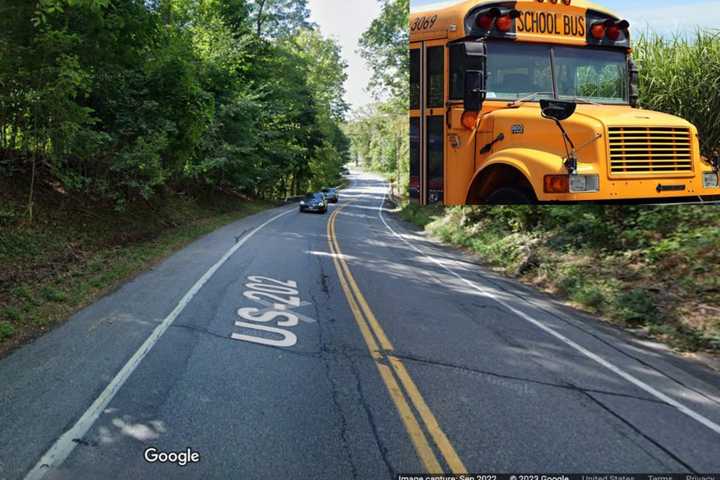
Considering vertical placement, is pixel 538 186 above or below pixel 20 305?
above

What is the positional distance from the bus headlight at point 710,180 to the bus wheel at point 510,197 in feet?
5.36

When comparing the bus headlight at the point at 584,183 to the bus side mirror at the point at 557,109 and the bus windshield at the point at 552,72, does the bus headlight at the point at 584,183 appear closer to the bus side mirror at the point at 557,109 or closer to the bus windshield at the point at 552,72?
the bus side mirror at the point at 557,109

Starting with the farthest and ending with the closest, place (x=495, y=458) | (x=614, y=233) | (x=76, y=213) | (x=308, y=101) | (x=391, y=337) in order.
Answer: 1. (x=308, y=101)
2. (x=76, y=213)
3. (x=614, y=233)
4. (x=391, y=337)
5. (x=495, y=458)

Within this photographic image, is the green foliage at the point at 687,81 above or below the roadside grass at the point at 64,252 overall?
above

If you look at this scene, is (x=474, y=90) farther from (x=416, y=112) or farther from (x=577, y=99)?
(x=577, y=99)

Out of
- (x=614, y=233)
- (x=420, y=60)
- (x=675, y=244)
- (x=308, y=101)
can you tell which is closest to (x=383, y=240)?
(x=614, y=233)

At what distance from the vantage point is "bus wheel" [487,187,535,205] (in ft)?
15.5

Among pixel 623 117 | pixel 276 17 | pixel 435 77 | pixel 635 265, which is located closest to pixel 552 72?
pixel 623 117

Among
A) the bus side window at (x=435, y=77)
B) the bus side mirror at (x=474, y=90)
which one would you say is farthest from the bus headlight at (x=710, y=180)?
the bus side window at (x=435, y=77)

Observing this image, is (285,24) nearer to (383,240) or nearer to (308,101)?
(308,101)

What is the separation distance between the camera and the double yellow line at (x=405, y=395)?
380 centimetres

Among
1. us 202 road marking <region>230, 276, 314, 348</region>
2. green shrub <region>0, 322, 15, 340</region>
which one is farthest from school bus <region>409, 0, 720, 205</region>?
green shrub <region>0, 322, 15, 340</region>

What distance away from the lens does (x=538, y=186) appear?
448 cm

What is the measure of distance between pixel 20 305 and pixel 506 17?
8169 millimetres
